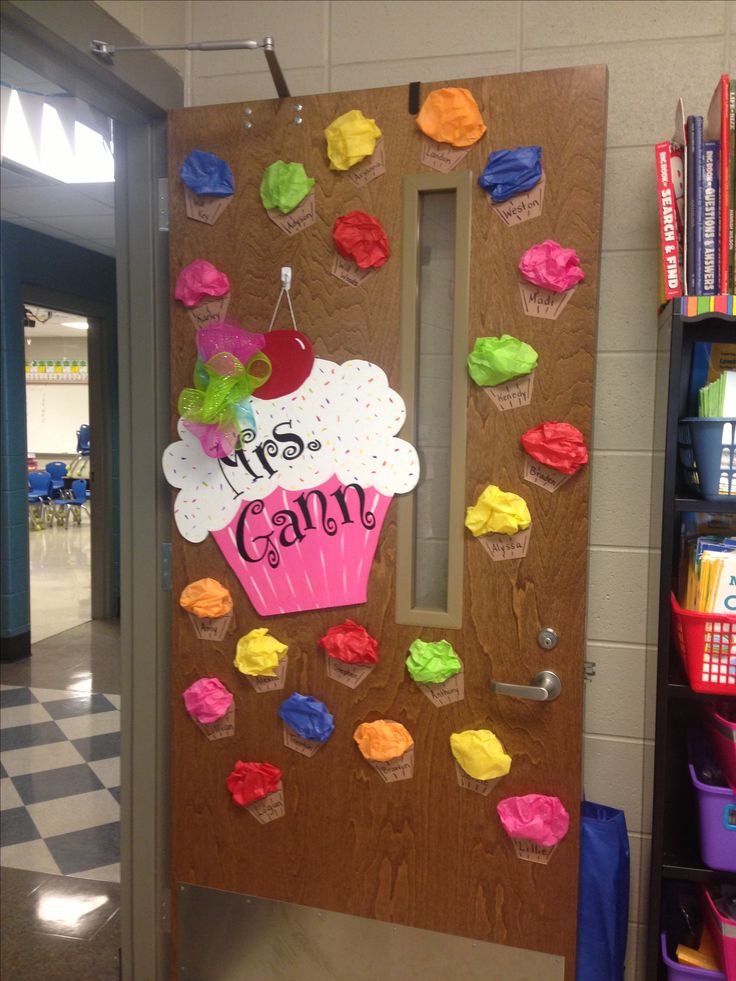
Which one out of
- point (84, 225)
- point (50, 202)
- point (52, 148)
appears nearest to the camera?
point (52, 148)

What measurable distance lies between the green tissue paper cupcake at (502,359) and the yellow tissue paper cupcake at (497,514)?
22cm

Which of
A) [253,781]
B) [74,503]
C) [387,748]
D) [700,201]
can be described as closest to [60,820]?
[253,781]

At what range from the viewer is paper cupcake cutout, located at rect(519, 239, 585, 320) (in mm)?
1493

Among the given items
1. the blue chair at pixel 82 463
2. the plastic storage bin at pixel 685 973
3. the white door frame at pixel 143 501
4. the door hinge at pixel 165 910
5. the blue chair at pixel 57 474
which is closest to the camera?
Answer: the plastic storage bin at pixel 685 973

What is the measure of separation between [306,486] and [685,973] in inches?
46.9

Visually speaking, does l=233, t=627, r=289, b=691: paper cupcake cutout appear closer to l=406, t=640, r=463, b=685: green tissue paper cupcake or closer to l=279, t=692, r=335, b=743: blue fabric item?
l=279, t=692, r=335, b=743: blue fabric item

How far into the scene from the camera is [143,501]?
1.83 meters

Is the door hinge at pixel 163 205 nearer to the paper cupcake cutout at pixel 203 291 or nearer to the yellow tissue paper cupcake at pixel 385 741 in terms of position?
the paper cupcake cutout at pixel 203 291

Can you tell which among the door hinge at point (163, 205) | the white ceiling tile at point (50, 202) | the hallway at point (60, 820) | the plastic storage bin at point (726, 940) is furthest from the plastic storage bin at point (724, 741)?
the white ceiling tile at point (50, 202)

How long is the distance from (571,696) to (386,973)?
768mm

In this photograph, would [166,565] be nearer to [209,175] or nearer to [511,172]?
[209,175]

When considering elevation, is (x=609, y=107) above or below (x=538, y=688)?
above

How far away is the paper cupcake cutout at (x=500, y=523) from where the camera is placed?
1.56 m

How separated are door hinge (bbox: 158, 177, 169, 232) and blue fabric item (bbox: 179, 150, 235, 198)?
0.11m
